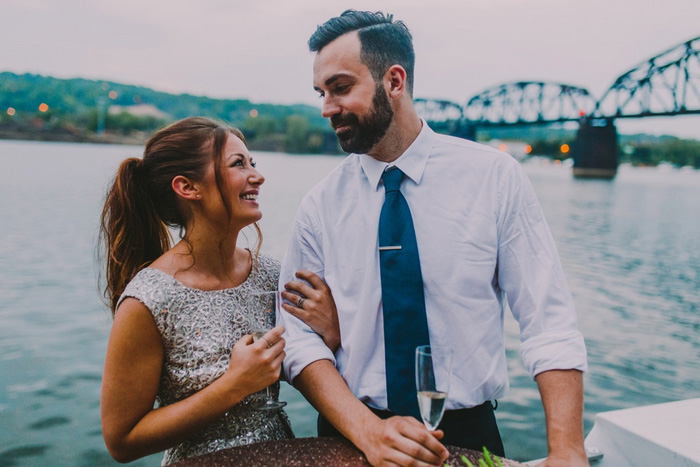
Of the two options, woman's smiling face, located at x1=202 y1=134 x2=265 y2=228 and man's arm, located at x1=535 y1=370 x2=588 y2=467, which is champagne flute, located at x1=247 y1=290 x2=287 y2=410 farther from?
man's arm, located at x1=535 y1=370 x2=588 y2=467

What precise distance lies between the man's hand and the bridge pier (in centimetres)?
6390

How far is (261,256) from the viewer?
2.31 m

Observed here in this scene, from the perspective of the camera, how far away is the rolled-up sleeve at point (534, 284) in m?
1.61

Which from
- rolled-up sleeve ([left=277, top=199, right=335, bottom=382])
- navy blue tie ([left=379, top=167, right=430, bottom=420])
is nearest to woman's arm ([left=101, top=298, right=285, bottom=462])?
rolled-up sleeve ([left=277, top=199, right=335, bottom=382])

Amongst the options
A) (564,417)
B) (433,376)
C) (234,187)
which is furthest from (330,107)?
(564,417)

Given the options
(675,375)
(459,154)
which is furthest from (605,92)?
(459,154)

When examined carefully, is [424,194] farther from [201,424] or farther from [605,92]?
[605,92]

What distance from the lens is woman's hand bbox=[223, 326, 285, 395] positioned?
5.44 ft

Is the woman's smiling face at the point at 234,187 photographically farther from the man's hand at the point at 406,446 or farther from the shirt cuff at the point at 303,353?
the man's hand at the point at 406,446

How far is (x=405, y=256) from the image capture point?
1.78m

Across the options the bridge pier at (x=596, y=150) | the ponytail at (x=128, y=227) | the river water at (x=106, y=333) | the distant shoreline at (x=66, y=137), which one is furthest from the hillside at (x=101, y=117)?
the ponytail at (x=128, y=227)

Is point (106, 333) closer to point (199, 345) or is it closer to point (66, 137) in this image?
point (199, 345)

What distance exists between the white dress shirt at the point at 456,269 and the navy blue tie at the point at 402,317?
0.07 m

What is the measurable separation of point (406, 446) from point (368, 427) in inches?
6.0
